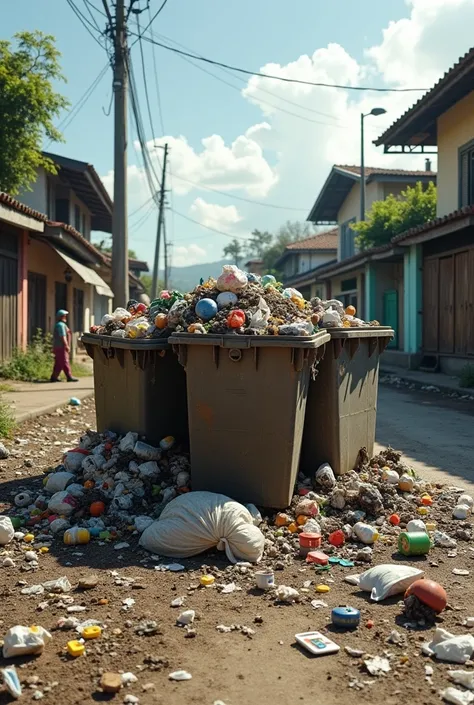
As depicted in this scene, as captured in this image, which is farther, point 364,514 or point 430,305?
point 430,305

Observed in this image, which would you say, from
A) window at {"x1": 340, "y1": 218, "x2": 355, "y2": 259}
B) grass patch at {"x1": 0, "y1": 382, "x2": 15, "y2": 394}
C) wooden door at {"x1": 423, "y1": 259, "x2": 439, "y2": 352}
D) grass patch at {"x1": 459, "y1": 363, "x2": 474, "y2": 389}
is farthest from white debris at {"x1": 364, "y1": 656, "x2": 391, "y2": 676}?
window at {"x1": 340, "y1": 218, "x2": 355, "y2": 259}

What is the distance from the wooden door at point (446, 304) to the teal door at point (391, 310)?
538 centimetres

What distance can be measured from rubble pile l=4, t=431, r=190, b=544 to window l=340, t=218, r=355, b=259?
26744 millimetres

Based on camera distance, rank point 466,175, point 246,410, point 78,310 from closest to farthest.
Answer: point 246,410 < point 466,175 < point 78,310

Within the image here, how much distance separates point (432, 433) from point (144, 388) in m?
4.52

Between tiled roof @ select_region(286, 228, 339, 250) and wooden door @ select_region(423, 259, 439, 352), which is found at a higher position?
tiled roof @ select_region(286, 228, 339, 250)

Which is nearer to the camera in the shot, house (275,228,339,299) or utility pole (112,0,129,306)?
utility pole (112,0,129,306)

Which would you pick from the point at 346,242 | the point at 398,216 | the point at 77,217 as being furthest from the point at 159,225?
the point at 398,216

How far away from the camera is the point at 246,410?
14.7ft

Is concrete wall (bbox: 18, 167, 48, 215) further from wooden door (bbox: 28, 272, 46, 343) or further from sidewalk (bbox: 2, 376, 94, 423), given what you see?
sidewalk (bbox: 2, 376, 94, 423)

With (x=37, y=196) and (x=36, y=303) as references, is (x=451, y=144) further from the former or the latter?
(x=36, y=303)

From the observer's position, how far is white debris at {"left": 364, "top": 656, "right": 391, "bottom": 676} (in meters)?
2.69

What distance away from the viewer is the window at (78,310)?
22.6 metres

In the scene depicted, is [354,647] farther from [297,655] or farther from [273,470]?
[273,470]
